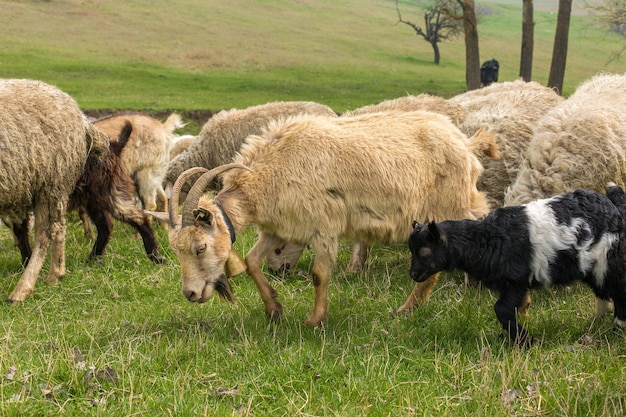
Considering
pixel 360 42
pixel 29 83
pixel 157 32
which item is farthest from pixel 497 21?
pixel 29 83

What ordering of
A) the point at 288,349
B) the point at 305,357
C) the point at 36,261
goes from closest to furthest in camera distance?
1. the point at 305,357
2. the point at 288,349
3. the point at 36,261

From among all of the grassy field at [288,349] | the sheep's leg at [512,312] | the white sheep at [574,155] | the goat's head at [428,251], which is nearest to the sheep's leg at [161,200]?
the grassy field at [288,349]

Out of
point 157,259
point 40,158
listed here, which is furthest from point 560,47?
point 40,158

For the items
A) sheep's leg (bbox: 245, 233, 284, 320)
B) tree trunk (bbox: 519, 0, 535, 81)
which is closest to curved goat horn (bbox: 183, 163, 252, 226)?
sheep's leg (bbox: 245, 233, 284, 320)

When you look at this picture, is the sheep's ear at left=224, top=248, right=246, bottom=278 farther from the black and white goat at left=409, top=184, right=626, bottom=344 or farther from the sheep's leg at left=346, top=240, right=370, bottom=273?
the sheep's leg at left=346, top=240, right=370, bottom=273

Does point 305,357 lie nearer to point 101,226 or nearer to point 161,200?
point 101,226

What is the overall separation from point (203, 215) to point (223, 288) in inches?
29.3

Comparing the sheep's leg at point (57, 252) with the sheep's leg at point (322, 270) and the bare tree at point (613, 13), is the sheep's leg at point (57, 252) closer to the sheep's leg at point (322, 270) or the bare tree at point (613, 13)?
the sheep's leg at point (322, 270)

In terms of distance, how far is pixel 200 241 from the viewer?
605cm

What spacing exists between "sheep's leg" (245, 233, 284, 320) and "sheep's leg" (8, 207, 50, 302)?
8.35 feet

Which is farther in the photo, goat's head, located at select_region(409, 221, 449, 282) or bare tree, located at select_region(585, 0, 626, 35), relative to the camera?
bare tree, located at select_region(585, 0, 626, 35)

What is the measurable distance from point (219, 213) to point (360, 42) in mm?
52224

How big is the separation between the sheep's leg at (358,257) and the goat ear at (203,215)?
266 cm

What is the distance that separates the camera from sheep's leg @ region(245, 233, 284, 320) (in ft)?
21.5
